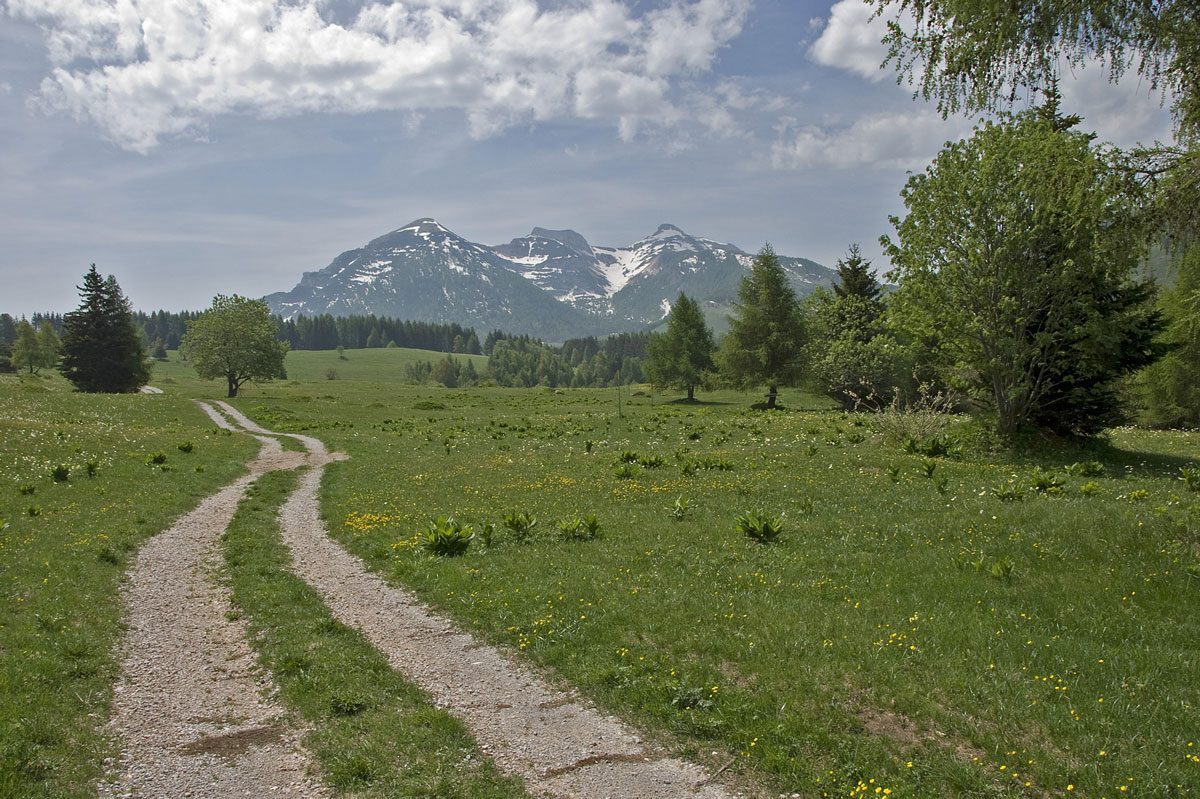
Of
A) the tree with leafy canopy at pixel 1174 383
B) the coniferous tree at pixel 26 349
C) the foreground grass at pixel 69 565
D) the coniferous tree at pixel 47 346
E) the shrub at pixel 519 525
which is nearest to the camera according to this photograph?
the foreground grass at pixel 69 565

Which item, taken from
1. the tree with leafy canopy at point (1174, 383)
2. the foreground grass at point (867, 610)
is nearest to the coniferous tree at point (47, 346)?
the foreground grass at point (867, 610)

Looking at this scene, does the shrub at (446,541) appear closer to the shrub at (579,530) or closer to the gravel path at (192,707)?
the shrub at (579,530)

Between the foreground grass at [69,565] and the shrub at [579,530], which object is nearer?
the foreground grass at [69,565]

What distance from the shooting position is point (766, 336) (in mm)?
74250

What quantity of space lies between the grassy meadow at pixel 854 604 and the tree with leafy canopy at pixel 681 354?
193ft

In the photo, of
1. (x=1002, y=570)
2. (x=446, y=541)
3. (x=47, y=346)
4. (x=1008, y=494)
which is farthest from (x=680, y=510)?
(x=47, y=346)

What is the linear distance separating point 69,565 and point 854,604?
632 inches

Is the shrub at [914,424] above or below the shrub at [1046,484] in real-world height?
above

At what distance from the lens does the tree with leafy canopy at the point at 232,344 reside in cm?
8600

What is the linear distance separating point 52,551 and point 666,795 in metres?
15.8

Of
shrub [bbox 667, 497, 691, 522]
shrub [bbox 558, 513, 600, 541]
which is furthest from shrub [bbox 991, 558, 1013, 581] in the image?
shrub [bbox 558, 513, 600, 541]

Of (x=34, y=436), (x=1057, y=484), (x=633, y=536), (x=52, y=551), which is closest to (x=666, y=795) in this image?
(x=633, y=536)

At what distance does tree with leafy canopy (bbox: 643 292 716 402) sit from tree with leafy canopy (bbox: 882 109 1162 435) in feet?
181

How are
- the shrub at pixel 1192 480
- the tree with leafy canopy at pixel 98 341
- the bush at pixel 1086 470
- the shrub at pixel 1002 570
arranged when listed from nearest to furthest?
the shrub at pixel 1002 570 → the shrub at pixel 1192 480 → the bush at pixel 1086 470 → the tree with leafy canopy at pixel 98 341
